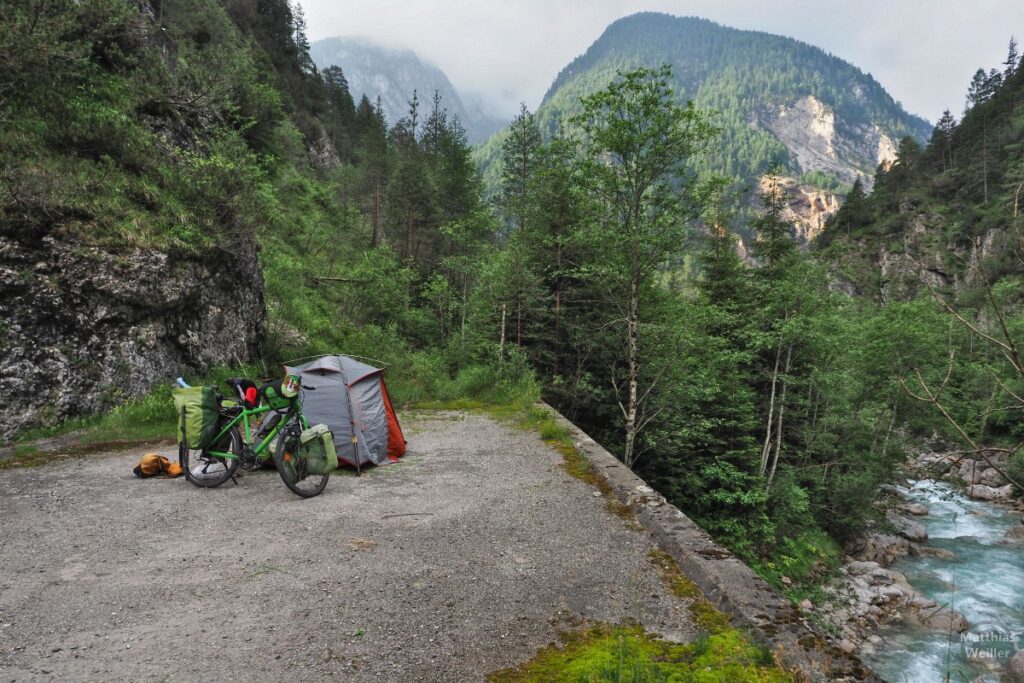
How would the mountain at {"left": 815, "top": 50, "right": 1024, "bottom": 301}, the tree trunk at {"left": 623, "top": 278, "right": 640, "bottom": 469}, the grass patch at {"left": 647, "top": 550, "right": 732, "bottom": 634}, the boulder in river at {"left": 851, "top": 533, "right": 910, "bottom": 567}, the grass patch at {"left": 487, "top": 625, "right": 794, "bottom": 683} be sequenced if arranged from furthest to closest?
the mountain at {"left": 815, "top": 50, "right": 1024, "bottom": 301}, the boulder in river at {"left": 851, "top": 533, "right": 910, "bottom": 567}, the tree trunk at {"left": 623, "top": 278, "right": 640, "bottom": 469}, the grass patch at {"left": 647, "top": 550, "right": 732, "bottom": 634}, the grass patch at {"left": 487, "top": 625, "right": 794, "bottom": 683}

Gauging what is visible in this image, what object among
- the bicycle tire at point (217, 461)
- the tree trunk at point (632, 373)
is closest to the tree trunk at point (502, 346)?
the tree trunk at point (632, 373)

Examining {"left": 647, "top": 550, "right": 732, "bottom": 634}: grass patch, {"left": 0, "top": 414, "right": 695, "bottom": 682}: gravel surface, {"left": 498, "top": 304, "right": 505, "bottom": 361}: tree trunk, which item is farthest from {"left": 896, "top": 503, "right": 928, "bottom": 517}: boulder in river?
{"left": 647, "top": 550, "right": 732, "bottom": 634}: grass patch

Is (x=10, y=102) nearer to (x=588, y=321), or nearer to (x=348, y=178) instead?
(x=588, y=321)

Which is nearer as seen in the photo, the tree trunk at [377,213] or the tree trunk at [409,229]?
the tree trunk at [409,229]

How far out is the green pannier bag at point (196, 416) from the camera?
244 inches

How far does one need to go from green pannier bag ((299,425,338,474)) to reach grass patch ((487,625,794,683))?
12.0ft

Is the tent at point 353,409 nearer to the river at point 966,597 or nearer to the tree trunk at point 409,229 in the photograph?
the river at point 966,597

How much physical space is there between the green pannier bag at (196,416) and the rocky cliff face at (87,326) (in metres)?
3.50

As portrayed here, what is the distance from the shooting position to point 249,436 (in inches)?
258

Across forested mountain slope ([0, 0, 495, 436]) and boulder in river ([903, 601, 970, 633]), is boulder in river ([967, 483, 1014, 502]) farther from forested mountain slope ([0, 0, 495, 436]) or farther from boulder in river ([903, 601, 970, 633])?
forested mountain slope ([0, 0, 495, 436])

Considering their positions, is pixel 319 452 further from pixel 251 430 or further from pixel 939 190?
pixel 939 190

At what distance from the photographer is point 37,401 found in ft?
25.8

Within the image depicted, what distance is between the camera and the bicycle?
633cm

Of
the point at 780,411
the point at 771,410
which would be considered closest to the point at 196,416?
the point at 771,410
